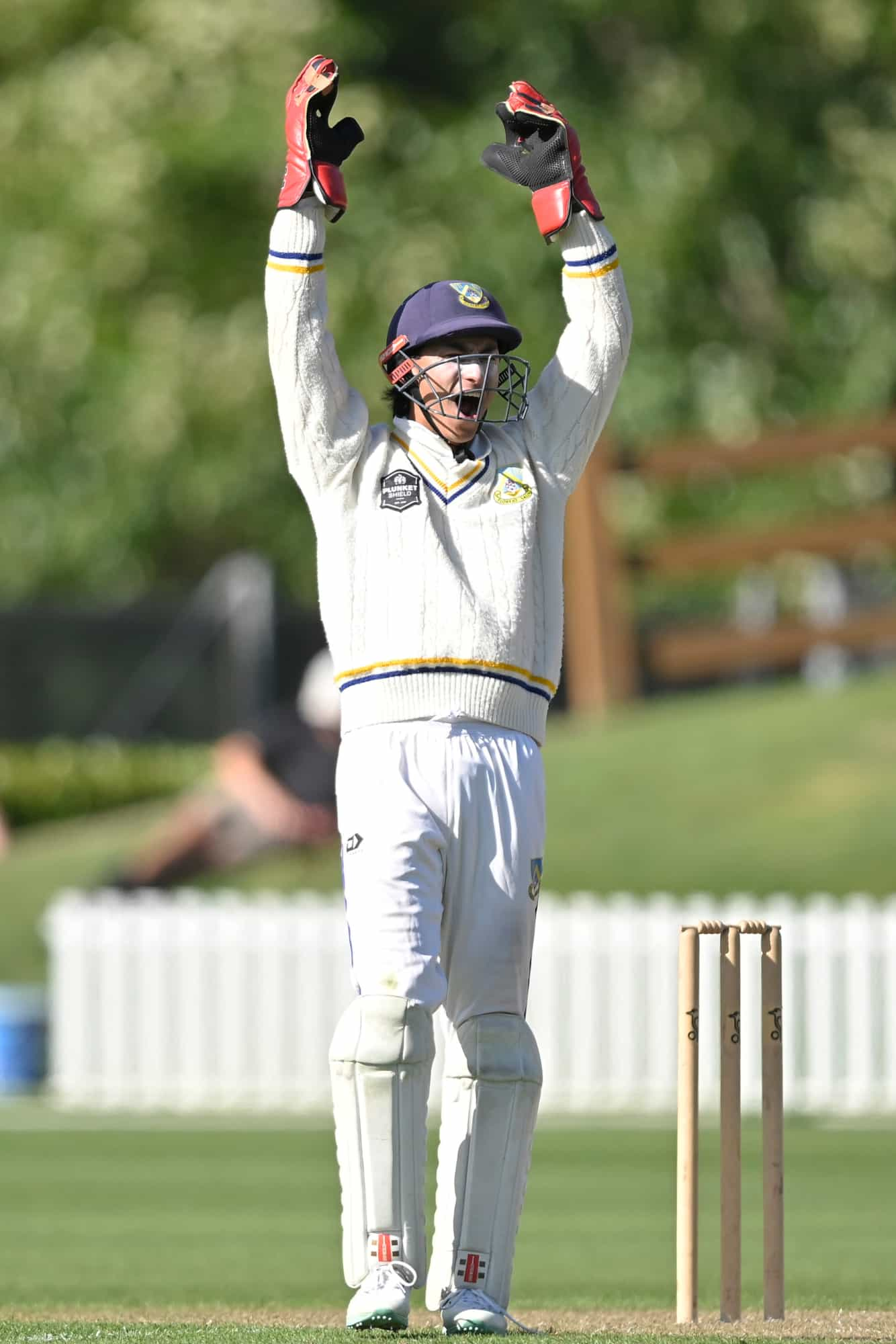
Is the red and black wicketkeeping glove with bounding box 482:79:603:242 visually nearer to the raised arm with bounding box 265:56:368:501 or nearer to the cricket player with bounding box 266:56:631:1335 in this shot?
the cricket player with bounding box 266:56:631:1335

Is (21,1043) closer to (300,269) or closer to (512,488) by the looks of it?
(512,488)

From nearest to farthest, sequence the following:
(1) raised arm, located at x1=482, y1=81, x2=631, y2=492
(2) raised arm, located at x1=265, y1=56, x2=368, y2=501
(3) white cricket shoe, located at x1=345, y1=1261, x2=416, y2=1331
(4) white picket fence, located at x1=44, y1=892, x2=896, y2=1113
Result: (3) white cricket shoe, located at x1=345, y1=1261, x2=416, y2=1331
(2) raised arm, located at x1=265, y1=56, x2=368, y2=501
(1) raised arm, located at x1=482, y1=81, x2=631, y2=492
(4) white picket fence, located at x1=44, y1=892, x2=896, y2=1113

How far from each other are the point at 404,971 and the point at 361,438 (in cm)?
114

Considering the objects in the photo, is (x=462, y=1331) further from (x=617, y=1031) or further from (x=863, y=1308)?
(x=617, y=1031)

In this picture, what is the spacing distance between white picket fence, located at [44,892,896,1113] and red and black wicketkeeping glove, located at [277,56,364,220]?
860 centimetres

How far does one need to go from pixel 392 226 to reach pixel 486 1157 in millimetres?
19336

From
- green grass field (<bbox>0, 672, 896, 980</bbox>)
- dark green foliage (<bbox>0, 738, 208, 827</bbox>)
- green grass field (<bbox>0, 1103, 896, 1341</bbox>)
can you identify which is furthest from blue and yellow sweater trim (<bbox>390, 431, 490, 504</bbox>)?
dark green foliage (<bbox>0, 738, 208, 827</bbox>)

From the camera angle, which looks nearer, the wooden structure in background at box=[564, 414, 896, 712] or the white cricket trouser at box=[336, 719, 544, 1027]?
the white cricket trouser at box=[336, 719, 544, 1027]

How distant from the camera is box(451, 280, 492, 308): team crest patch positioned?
531cm

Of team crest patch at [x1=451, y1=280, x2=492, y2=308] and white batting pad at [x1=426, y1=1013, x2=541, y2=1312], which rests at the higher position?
team crest patch at [x1=451, y1=280, x2=492, y2=308]

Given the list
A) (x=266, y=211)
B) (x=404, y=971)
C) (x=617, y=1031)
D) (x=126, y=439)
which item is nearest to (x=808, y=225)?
(x=266, y=211)

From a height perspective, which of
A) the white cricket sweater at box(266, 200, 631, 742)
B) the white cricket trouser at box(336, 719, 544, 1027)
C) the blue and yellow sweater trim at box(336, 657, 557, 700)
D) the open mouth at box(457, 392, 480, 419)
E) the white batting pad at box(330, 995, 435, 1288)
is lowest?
the white batting pad at box(330, 995, 435, 1288)

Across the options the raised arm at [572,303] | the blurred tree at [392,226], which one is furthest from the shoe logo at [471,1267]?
the blurred tree at [392,226]

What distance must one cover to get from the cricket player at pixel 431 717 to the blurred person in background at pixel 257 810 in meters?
11.7
